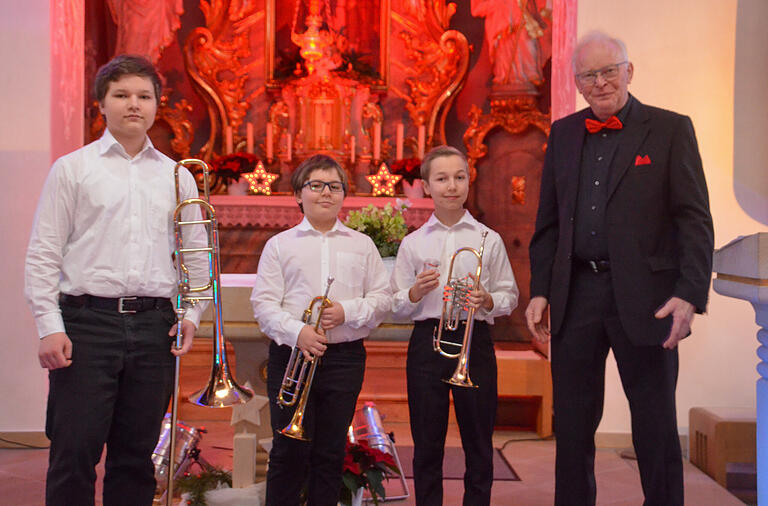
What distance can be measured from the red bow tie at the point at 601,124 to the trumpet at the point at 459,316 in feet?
1.95

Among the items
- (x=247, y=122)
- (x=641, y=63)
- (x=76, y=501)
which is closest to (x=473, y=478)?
(x=76, y=501)

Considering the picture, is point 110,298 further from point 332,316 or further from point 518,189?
point 518,189

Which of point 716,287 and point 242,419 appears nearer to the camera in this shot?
point 716,287

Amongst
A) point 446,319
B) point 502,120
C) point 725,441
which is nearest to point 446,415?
point 446,319

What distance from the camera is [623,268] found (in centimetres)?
270

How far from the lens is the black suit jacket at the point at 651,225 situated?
8.65ft

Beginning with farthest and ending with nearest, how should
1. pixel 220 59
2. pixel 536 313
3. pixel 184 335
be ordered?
pixel 220 59 → pixel 536 313 → pixel 184 335

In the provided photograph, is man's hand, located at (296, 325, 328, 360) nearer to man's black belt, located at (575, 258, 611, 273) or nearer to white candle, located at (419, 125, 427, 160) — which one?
man's black belt, located at (575, 258, 611, 273)

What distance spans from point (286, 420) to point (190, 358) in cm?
311

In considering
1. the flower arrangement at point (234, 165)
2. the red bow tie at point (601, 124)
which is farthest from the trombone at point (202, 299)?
the flower arrangement at point (234, 165)

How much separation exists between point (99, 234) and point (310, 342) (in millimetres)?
839

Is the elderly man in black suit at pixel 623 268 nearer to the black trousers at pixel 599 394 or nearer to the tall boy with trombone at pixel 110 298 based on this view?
the black trousers at pixel 599 394

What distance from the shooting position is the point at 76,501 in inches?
100

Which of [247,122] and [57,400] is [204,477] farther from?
[247,122]
